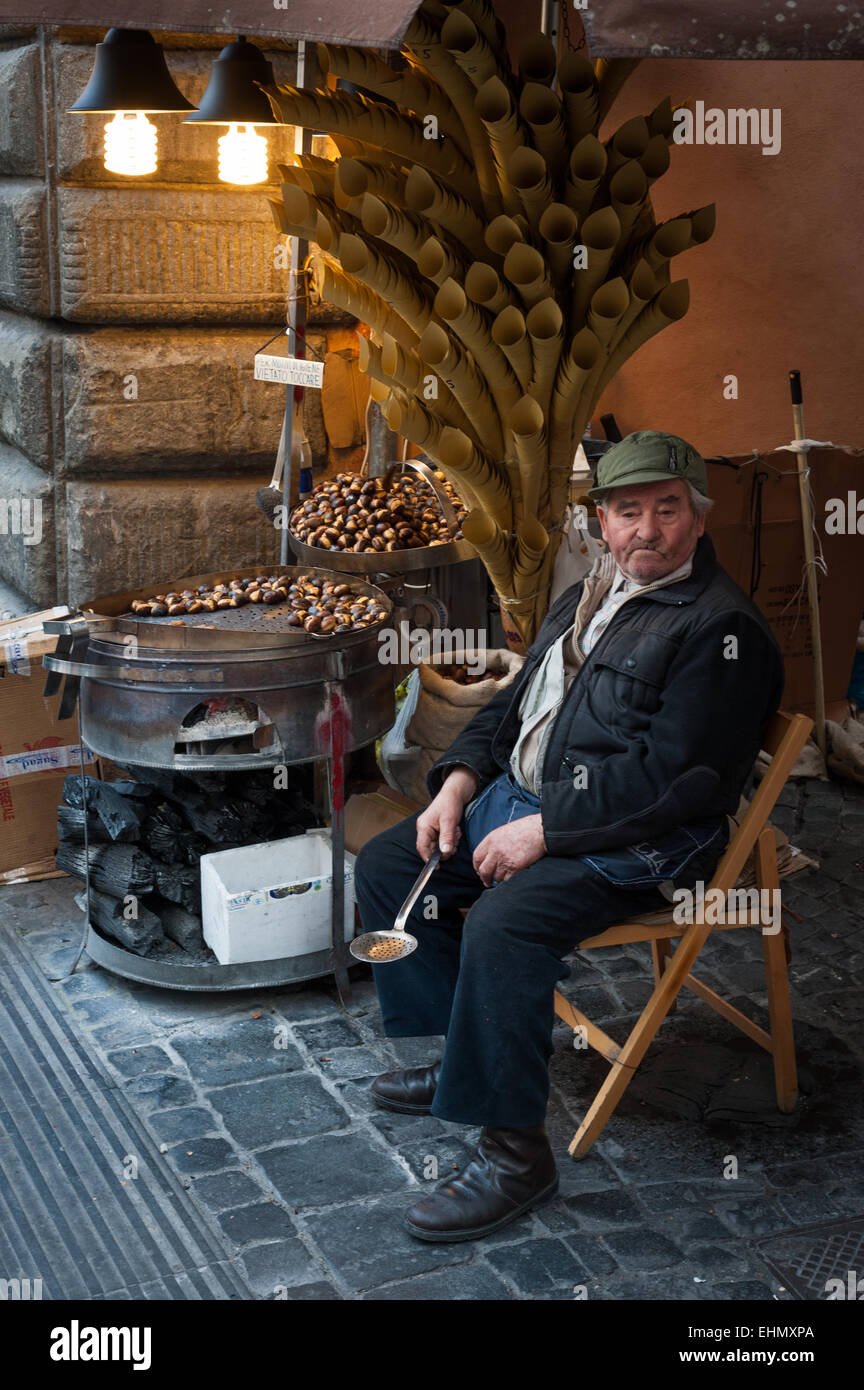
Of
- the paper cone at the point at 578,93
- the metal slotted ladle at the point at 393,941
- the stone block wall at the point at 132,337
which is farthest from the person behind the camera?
the stone block wall at the point at 132,337

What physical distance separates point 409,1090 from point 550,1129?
38 cm

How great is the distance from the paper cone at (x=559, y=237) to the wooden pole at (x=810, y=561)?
6.25 ft

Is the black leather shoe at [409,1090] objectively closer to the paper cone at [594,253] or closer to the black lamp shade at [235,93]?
the paper cone at [594,253]

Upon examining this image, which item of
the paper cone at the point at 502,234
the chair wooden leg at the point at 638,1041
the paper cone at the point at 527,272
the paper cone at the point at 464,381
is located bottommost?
the chair wooden leg at the point at 638,1041

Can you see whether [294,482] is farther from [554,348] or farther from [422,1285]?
[422,1285]

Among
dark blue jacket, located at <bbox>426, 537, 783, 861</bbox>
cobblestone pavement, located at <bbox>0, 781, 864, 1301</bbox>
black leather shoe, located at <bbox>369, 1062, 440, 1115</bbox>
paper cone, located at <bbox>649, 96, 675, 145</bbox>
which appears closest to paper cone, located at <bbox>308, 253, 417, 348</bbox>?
paper cone, located at <bbox>649, 96, 675, 145</bbox>

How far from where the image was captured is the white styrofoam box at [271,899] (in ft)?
14.1

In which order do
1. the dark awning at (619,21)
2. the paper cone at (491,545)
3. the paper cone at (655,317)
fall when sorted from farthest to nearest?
the paper cone at (491,545) → the paper cone at (655,317) → the dark awning at (619,21)

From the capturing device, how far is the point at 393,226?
4047mm

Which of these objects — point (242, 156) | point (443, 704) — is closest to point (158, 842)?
point (443, 704)

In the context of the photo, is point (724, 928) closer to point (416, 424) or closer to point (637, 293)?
point (416, 424)

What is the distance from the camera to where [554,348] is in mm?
4223

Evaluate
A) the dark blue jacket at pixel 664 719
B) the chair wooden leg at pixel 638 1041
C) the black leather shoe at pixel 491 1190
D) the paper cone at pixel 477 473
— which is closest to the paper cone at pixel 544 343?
the paper cone at pixel 477 473

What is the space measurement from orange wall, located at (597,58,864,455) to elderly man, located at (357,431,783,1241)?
326cm
